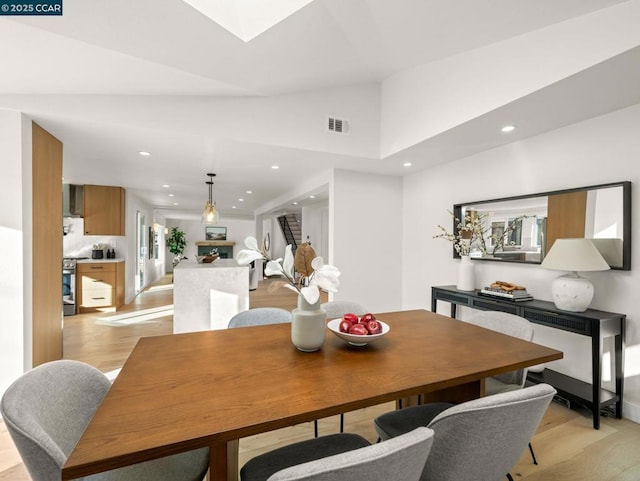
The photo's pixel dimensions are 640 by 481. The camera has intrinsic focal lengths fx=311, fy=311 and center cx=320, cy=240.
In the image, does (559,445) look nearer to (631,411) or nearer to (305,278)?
(631,411)

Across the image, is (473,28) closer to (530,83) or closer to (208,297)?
(530,83)

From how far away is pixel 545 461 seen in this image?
1.86 m

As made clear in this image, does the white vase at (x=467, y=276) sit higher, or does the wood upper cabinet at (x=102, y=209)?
the wood upper cabinet at (x=102, y=209)

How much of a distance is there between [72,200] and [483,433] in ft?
22.5

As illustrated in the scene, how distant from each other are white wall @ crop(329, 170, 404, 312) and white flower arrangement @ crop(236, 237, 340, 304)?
261 cm

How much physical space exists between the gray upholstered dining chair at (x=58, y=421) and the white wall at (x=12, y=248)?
1.75m

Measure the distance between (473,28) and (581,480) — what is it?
2874 mm

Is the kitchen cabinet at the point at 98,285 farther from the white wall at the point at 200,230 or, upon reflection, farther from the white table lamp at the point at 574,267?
the white wall at the point at 200,230

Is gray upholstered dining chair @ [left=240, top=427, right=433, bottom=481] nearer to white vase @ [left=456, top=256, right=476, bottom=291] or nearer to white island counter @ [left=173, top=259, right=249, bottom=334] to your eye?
white vase @ [left=456, top=256, right=476, bottom=291]

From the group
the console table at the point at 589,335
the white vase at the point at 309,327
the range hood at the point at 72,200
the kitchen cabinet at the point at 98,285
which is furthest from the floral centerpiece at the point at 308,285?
the range hood at the point at 72,200

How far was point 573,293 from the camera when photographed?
7.64 ft

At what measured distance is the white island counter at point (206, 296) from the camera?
3604 millimetres


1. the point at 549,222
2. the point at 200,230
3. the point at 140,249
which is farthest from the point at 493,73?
the point at 200,230

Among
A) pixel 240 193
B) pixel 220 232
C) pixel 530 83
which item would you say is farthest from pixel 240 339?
pixel 220 232
